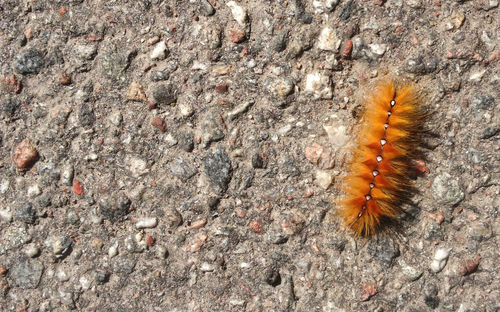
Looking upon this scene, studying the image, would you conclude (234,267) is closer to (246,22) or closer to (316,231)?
(316,231)

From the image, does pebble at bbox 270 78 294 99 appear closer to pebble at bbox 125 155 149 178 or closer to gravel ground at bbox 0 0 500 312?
gravel ground at bbox 0 0 500 312

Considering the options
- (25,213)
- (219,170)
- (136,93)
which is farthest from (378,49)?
(25,213)

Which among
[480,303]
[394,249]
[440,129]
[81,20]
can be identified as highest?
[81,20]

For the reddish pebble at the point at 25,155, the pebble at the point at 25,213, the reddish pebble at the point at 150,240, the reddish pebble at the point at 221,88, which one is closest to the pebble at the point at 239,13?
the reddish pebble at the point at 221,88

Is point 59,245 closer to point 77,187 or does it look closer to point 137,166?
point 77,187

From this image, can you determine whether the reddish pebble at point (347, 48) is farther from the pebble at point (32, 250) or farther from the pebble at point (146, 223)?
the pebble at point (32, 250)

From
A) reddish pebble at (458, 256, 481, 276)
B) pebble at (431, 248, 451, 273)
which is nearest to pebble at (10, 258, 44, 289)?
pebble at (431, 248, 451, 273)

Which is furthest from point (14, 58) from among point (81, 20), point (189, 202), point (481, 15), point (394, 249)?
point (481, 15)
